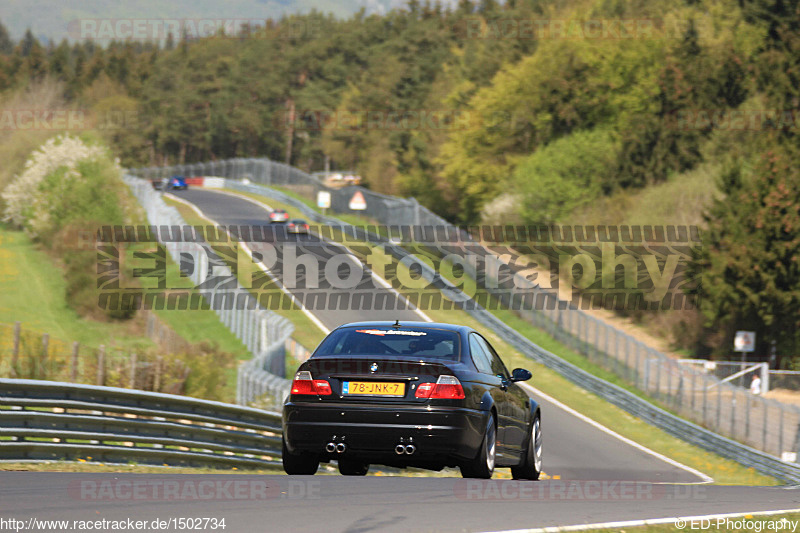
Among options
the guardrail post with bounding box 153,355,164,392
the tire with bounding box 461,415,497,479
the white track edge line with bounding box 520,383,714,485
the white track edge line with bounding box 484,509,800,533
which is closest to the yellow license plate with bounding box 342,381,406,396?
the tire with bounding box 461,415,497,479

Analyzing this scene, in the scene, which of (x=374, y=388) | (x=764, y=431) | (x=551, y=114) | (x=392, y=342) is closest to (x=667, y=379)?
(x=764, y=431)

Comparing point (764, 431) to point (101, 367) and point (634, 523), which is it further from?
point (634, 523)

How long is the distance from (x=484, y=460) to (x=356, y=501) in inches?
77.6

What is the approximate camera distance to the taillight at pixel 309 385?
31.4ft

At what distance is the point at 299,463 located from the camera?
1004cm

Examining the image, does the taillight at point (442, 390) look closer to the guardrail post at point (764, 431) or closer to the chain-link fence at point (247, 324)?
the chain-link fence at point (247, 324)

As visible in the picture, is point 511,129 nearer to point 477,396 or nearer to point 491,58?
point 491,58

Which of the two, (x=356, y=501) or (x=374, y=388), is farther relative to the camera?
(x=374, y=388)

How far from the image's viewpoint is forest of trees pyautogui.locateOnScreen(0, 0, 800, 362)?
140 ft

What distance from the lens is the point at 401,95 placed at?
10631 centimetres

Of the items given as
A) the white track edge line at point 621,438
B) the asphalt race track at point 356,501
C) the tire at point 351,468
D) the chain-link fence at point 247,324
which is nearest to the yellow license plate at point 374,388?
the asphalt race track at point 356,501

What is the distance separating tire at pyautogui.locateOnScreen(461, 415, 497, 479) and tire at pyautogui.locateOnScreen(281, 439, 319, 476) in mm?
1415

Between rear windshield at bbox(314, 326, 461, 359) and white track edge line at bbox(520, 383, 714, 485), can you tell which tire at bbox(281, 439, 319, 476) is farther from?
white track edge line at bbox(520, 383, 714, 485)

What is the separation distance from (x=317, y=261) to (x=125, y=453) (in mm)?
36090
